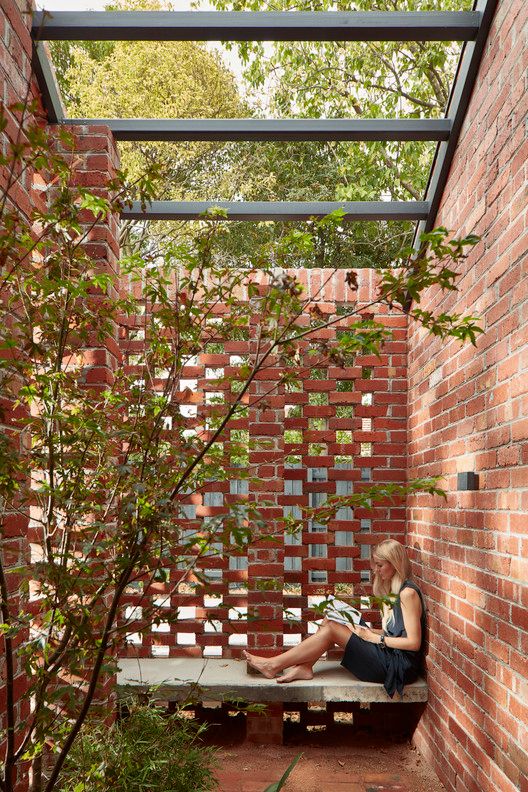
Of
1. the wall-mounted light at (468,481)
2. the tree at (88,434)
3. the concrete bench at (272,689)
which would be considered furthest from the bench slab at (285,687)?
the tree at (88,434)

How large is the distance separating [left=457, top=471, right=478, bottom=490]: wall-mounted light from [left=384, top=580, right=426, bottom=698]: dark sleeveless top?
1.14 metres

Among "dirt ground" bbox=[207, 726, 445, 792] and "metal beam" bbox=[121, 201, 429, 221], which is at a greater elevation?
"metal beam" bbox=[121, 201, 429, 221]

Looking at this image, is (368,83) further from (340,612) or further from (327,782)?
(340,612)

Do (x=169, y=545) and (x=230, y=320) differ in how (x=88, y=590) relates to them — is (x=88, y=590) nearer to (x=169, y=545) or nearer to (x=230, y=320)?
(x=169, y=545)

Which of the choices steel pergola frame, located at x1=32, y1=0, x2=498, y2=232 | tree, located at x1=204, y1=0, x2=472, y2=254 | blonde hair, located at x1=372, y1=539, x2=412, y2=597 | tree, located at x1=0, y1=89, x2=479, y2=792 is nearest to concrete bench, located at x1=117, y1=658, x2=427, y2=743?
blonde hair, located at x1=372, y1=539, x2=412, y2=597

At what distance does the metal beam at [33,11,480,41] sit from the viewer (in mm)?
2980

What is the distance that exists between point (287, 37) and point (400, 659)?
122 inches

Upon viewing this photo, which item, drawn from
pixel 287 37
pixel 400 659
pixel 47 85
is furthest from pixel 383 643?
pixel 47 85

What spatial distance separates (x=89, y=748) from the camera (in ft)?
8.18

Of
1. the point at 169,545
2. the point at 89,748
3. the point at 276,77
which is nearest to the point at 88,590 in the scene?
the point at 169,545

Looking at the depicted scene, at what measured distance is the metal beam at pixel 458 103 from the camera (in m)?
2.95

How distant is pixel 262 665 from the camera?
414 centimetres

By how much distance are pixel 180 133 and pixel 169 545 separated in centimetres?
232

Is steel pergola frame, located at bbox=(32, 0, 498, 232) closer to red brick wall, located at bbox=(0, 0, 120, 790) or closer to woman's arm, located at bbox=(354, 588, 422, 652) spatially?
red brick wall, located at bbox=(0, 0, 120, 790)
